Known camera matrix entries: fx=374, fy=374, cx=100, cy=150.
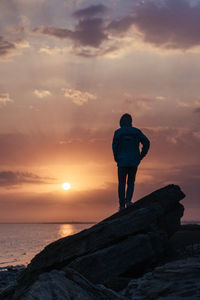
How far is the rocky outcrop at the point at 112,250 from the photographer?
12172mm

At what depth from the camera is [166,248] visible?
13734 millimetres

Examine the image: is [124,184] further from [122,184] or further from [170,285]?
[170,285]

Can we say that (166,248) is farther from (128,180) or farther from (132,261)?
(128,180)

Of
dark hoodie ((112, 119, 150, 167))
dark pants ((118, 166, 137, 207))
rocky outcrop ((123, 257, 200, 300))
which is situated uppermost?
dark hoodie ((112, 119, 150, 167))

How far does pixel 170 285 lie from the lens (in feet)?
26.7

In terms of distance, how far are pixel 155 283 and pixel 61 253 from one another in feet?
17.4

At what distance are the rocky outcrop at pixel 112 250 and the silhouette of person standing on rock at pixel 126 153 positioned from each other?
214cm

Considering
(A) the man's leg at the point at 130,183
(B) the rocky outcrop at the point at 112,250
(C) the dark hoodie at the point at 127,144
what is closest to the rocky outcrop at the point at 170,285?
(B) the rocky outcrop at the point at 112,250

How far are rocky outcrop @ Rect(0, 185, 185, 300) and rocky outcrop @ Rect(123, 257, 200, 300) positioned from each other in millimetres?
2786

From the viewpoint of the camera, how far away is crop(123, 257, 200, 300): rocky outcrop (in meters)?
7.50

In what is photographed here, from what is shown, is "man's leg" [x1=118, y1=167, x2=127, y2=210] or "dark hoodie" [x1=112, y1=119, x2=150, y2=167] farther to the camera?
"man's leg" [x1=118, y1=167, x2=127, y2=210]

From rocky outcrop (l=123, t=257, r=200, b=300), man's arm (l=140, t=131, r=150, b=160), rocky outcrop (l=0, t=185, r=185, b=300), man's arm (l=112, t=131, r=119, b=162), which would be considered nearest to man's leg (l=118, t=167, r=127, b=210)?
man's arm (l=112, t=131, r=119, b=162)

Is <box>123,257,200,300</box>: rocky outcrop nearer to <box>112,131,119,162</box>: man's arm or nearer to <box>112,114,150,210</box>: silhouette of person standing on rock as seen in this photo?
<box>112,114,150,210</box>: silhouette of person standing on rock

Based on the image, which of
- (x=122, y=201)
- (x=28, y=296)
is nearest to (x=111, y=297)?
(x=28, y=296)
